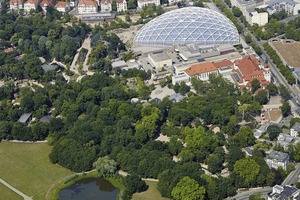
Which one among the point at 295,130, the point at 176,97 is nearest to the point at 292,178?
the point at 295,130

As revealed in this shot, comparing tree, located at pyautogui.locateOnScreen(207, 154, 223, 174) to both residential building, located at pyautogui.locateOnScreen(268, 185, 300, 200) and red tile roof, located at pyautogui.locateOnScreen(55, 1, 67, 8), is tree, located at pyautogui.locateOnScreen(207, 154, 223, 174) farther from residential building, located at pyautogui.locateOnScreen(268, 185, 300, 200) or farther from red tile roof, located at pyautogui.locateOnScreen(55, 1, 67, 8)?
red tile roof, located at pyautogui.locateOnScreen(55, 1, 67, 8)

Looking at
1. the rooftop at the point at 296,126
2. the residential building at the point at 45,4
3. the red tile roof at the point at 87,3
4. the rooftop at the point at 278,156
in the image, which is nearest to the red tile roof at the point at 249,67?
the rooftop at the point at 296,126

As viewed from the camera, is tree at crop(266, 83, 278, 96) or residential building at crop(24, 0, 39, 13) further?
residential building at crop(24, 0, 39, 13)

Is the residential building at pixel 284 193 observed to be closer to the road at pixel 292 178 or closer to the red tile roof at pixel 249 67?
the road at pixel 292 178

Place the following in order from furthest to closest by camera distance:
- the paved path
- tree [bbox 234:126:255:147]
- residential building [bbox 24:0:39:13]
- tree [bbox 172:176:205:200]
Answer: residential building [bbox 24:0:39:13] → tree [bbox 234:126:255:147] → the paved path → tree [bbox 172:176:205:200]

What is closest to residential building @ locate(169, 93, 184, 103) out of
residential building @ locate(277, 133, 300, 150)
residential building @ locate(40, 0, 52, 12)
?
residential building @ locate(277, 133, 300, 150)

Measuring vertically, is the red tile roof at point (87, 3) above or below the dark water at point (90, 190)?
above

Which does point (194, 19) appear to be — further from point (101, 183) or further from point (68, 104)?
point (101, 183)
